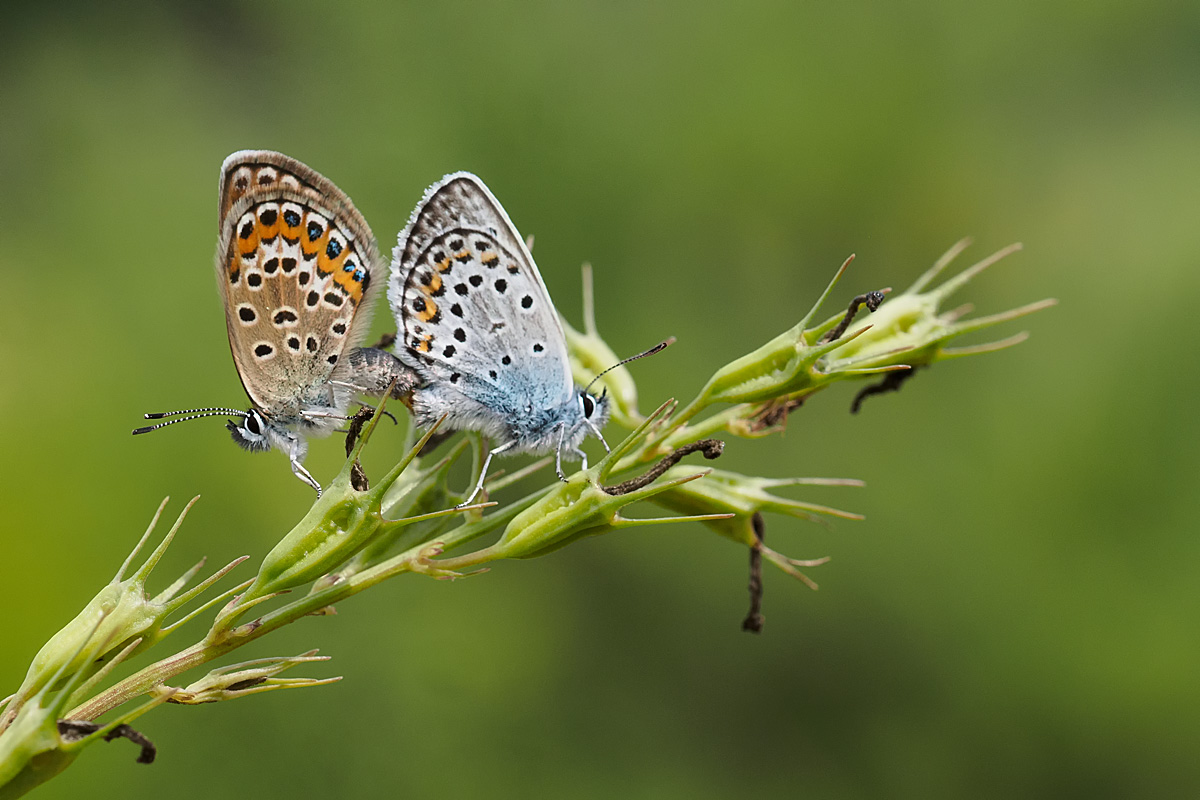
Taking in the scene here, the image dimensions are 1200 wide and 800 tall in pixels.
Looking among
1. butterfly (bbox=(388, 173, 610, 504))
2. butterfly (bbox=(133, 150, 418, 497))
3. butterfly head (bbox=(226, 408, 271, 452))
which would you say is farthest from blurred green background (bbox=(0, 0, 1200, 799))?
butterfly (bbox=(388, 173, 610, 504))

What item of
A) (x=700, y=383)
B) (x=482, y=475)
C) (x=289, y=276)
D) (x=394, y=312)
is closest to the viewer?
(x=482, y=475)

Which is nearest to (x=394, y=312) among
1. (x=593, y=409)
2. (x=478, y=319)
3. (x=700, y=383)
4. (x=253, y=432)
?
(x=478, y=319)

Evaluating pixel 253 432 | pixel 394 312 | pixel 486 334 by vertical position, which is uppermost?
pixel 394 312

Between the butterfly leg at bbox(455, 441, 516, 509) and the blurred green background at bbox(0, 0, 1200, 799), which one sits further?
the blurred green background at bbox(0, 0, 1200, 799)

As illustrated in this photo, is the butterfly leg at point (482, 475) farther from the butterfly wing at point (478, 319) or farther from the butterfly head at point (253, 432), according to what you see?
the butterfly head at point (253, 432)

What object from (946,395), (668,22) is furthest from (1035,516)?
(668,22)

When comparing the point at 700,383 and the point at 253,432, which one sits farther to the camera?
the point at 700,383

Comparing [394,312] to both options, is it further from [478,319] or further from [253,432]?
[253,432]

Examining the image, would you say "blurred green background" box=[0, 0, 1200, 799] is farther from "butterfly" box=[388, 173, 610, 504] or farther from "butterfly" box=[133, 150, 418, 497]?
"butterfly" box=[388, 173, 610, 504]

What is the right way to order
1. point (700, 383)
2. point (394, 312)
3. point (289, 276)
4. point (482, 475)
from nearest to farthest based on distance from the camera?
1. point (482, 475)
2. point (289, 276)
3. point (394, 312)
4. point (700, 383)
